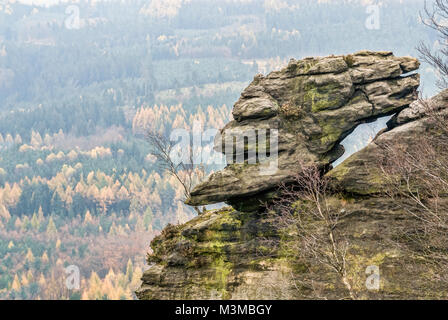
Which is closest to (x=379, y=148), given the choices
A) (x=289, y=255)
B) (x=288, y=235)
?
(x=288, y=235)

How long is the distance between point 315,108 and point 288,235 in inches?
319

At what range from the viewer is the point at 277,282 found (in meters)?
29.8

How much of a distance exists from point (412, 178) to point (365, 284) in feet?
21.0

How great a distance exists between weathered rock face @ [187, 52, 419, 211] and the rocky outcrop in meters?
0.06

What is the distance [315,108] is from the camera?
31625 mm

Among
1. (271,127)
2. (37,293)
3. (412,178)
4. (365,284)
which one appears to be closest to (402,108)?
(412,178)

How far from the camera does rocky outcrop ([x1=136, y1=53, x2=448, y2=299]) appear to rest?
2867 cm

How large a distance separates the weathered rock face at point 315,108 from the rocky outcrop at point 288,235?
64mm

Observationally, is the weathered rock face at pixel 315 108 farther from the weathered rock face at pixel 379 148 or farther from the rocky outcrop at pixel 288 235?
the weathered rock face at pixel 379 148

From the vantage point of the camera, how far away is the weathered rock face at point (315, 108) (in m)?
30.6

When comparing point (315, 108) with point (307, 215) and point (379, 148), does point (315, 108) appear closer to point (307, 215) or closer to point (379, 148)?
point (379, 148)

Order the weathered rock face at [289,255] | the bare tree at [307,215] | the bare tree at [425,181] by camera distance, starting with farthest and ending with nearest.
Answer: the bare tree at [307,215] → the weathered rock face at [289,255] → the bare tree at [425,181]

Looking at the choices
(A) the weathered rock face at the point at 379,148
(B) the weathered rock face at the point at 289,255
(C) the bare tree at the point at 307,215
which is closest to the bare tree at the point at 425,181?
(A) the weathered rock face at the point at 379,148
